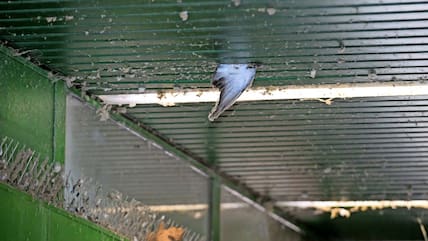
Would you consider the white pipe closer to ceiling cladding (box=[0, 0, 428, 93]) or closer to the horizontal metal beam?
ceiling cladding (box=[0, 0, 428, 93])

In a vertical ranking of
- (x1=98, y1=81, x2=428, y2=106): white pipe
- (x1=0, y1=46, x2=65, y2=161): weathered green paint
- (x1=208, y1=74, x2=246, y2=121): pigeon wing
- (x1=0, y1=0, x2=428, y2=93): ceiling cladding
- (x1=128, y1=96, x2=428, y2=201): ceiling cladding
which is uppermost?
(x1=128, y1=96, x2=428, y2=201): ceiling cladding

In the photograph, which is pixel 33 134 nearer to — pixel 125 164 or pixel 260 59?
pixel 260 59

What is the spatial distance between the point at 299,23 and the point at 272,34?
113 millimetres

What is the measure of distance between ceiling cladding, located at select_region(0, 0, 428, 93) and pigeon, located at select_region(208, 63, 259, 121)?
0.04 m

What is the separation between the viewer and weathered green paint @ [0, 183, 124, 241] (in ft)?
8.05

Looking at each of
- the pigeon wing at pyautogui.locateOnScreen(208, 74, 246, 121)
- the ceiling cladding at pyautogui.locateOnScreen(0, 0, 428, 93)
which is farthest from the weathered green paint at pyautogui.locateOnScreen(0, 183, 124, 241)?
the pigeon wing at pyautogui.locateOnScreen(208, 74, 246, 121)

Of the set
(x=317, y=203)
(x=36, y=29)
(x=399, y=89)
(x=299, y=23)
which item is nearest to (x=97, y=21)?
(x=36, y=29)

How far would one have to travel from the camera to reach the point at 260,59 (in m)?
2.82

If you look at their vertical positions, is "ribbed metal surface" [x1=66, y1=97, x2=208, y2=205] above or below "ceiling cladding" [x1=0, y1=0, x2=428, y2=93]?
below

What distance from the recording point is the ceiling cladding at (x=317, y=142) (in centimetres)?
337

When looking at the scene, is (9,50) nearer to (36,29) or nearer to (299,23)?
(36,29)

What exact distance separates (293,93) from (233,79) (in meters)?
0.31

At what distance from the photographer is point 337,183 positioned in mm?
4508

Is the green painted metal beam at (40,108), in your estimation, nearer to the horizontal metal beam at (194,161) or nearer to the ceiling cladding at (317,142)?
the horizontal metal beam at (194,161)
